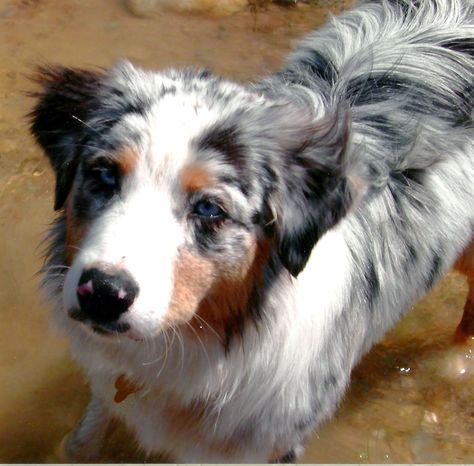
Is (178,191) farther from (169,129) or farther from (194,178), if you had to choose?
(169,129)

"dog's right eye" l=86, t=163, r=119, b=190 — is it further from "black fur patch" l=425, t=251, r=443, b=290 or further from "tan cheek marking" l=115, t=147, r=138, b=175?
"black fur patch" l=425, t=251, r=443, b=290

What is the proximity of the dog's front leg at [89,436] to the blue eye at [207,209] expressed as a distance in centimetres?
155

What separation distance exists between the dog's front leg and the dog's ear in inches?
49.0

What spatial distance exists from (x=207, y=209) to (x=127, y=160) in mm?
291

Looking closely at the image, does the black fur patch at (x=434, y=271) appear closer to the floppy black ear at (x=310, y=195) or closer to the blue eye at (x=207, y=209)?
the floppy black ear at (x=310, y=195)

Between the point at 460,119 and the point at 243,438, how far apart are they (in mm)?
1579

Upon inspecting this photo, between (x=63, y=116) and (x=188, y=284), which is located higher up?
(x=63, y=116)

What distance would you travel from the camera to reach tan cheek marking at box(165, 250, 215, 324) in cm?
268

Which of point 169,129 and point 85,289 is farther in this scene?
point 169,129

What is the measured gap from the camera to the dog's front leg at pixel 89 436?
3.99 m

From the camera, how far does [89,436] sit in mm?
4039

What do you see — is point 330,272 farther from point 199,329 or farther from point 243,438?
point 243,438

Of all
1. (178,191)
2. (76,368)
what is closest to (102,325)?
(178,191)

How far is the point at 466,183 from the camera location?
369 centimetres
